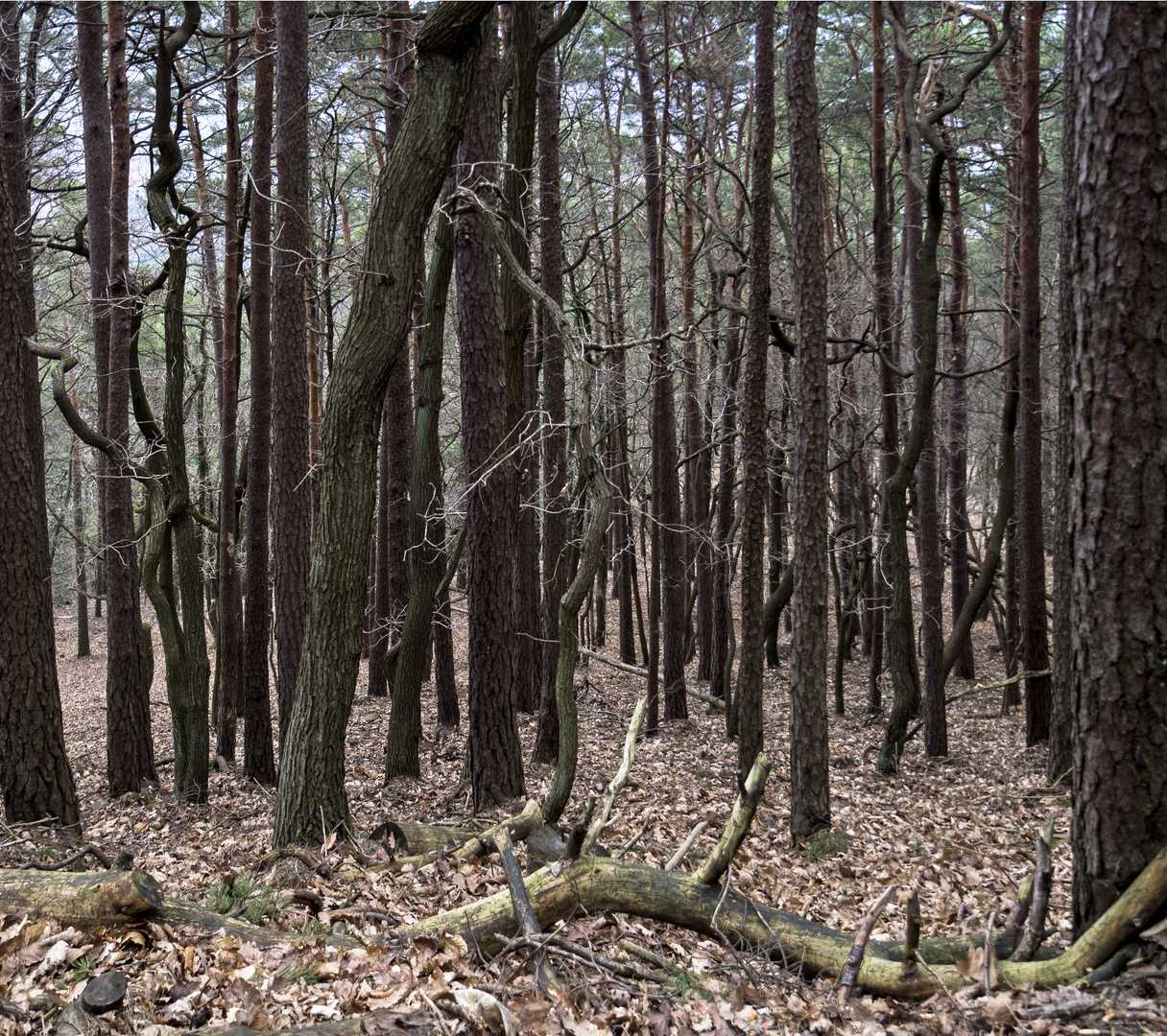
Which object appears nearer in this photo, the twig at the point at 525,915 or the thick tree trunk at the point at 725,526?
the twig at the point at 525,915

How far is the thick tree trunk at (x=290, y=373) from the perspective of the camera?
8344 millimetres

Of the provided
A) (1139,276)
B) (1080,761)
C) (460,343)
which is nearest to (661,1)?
(460,343)

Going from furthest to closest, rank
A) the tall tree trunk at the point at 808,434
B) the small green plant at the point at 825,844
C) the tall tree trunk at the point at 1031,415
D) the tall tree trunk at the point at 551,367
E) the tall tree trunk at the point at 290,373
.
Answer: the tall tree trunk at the point at 1031,415 → the tall tree trunk at the point at 551,367 → the tall tree trunk at the point at 290,373 → the tall tree trunk at the point at 808,434 → the small green plant at the point at 825,844

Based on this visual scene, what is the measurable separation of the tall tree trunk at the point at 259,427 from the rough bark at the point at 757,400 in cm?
514

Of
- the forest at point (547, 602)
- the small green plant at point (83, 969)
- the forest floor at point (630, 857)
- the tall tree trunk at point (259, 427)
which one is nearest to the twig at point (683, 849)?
the forest at point (547, 602)

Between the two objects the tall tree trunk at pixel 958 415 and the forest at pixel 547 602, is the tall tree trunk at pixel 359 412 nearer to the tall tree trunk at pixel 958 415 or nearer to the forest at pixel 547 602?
the forest at pixel 547 602

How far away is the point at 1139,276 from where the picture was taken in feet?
10.3

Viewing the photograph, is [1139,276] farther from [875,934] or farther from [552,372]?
[552,372]

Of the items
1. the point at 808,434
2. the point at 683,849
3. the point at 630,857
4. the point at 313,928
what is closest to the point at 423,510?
the point at 808,434

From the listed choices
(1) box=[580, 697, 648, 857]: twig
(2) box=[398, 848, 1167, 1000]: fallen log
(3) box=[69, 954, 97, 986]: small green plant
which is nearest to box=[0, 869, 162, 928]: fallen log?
(3) box=[69, 954, 97, 986]: small green plant

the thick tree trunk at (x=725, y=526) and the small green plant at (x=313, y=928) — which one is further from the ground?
the thick tree trunk at (x=725, y=526)

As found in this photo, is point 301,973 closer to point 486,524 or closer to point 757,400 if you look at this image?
point 486,524

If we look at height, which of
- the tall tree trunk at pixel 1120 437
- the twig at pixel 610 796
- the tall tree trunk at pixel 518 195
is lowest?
the twig at pixel 610 796

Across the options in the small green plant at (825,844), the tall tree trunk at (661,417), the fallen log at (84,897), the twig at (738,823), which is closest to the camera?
the fallen log at (84,897)
